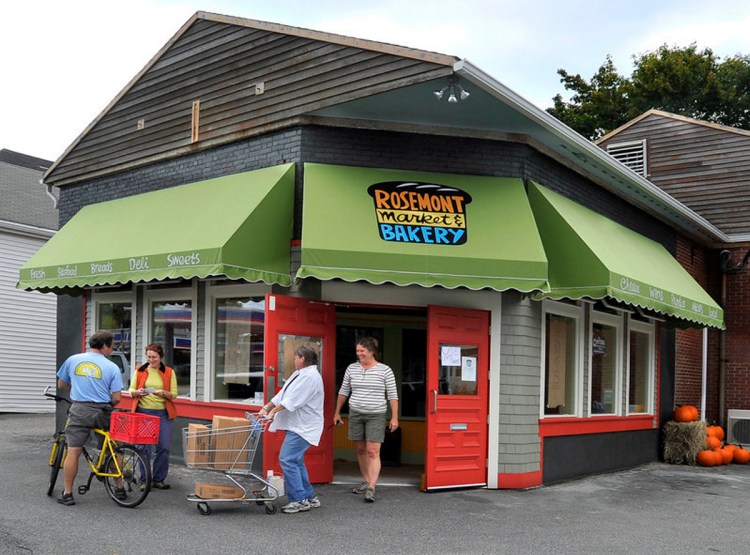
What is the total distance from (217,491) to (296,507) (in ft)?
2.69

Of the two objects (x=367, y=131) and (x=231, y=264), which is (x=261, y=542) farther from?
(x=367, y=131)

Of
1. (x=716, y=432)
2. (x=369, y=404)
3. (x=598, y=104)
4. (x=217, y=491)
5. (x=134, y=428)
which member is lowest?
(x=716, y=432)

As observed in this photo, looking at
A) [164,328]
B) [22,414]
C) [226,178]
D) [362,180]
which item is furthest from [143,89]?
[22,414]

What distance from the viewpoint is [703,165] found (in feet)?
55.8

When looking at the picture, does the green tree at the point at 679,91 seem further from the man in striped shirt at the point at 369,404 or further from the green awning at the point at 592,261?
the man in striped shirt at the point at 369,404

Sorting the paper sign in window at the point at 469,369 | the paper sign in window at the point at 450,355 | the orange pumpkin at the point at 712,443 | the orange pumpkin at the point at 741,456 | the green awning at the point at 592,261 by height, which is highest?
the green awning at the point at 592,261

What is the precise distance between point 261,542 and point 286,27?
6.56m

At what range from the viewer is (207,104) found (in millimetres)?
11375

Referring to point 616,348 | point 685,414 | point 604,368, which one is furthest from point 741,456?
point 604,368

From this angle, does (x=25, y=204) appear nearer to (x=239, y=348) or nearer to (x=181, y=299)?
(x=181, y=299)

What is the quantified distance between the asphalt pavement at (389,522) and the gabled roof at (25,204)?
10459 millimetres

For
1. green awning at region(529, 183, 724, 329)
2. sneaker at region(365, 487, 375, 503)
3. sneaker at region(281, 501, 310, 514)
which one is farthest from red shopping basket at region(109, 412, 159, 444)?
green awning at region(529, 183, 724, 329)

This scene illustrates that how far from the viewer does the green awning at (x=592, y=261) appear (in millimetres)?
10188

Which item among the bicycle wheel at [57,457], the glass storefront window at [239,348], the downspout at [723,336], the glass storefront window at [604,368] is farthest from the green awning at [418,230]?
the downspout at [723,336]
